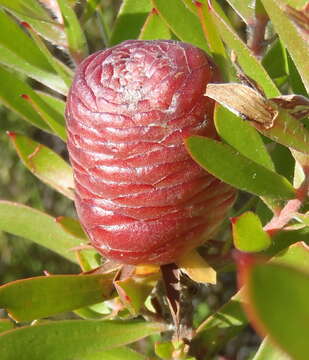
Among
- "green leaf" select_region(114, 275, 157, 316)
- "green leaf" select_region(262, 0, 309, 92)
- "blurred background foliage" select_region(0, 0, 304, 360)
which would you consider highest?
"green leaf" select_region(262, 0, 309, 92)

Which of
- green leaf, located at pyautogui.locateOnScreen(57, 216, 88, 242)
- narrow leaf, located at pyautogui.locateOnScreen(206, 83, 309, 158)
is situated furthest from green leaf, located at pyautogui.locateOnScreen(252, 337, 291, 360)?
green leaf, located at pyautogui.locateOnScreen(57, 216, 88, 242)

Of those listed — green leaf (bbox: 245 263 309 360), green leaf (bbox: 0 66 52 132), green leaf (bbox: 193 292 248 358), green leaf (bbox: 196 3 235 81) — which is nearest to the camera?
green leaf (bbox: 245 263 309 360)

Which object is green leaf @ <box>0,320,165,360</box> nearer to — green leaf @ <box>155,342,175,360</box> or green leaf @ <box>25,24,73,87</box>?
green leaf @ <box>155,342,175,360</box>

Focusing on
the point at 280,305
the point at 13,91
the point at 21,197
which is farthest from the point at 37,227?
the point at 21,197

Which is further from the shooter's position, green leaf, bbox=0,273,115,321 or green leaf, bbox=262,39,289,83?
green leaf, bbox=262,39,289,83

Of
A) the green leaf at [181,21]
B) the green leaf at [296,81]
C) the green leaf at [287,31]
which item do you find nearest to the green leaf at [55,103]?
the green leaf at [181,21]

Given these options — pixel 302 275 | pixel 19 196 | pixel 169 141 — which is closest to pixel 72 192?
pixel 169 141
